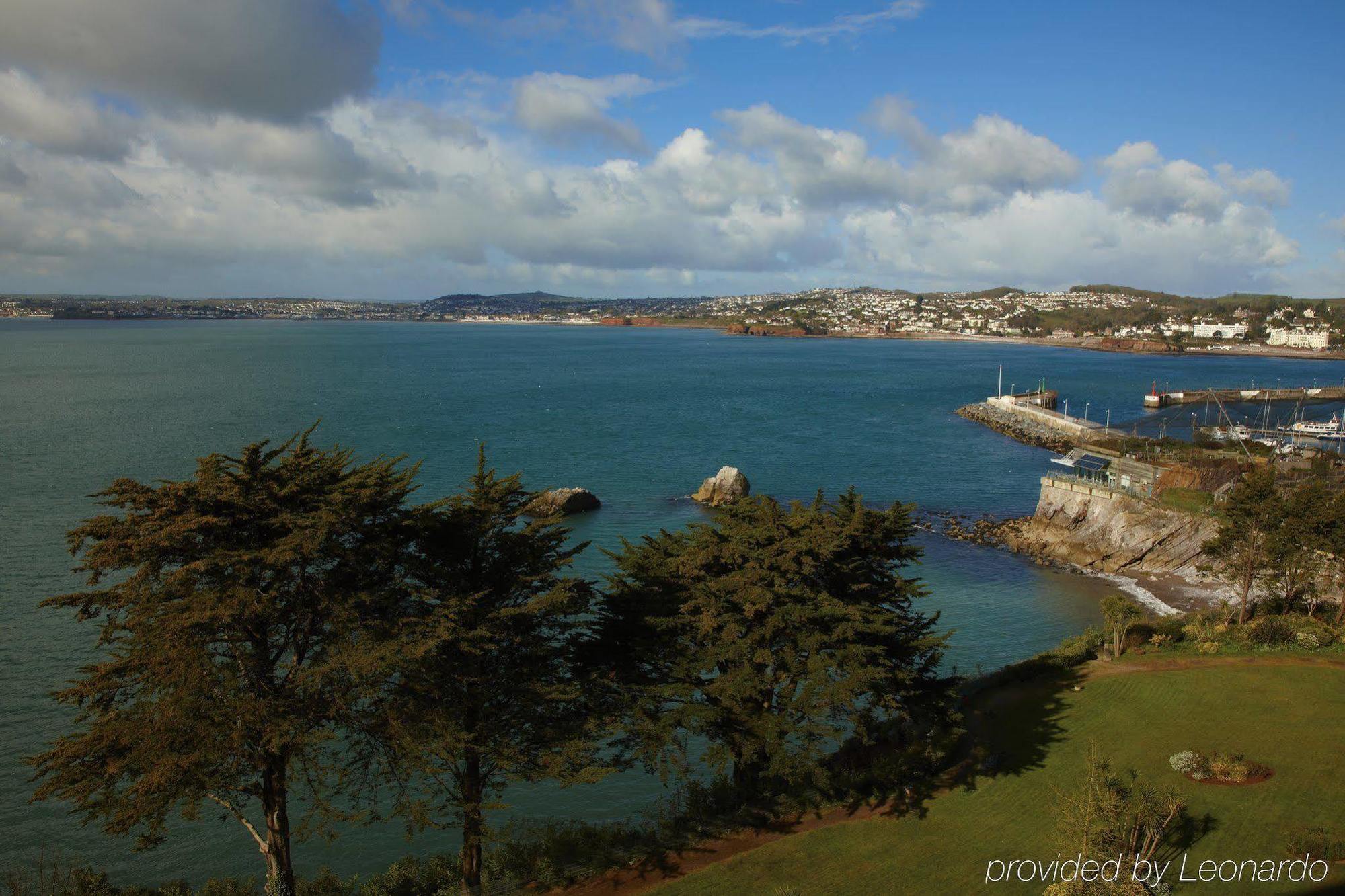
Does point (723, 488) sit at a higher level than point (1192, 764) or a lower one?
higher

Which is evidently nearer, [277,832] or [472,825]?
[277,832]

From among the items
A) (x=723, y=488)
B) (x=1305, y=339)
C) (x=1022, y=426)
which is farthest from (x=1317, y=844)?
(x=1305, y=339)

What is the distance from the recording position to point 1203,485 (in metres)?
37.6

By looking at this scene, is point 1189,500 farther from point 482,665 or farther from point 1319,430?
point 1319,430

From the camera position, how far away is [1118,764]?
16.3 metres

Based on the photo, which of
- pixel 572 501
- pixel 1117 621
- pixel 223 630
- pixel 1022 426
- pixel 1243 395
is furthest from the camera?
pixel 1243 395

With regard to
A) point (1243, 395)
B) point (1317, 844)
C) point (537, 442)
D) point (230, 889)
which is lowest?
point (230, 889)

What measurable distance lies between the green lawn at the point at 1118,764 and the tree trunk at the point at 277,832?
6.03 meters

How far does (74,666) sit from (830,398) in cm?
8426

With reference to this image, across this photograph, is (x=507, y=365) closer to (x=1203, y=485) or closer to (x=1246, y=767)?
(x=1203, y=485)

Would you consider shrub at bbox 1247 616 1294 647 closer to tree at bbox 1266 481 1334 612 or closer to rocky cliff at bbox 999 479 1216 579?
tree at bbox 1266 481 1334 612

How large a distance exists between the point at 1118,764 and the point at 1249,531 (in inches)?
564

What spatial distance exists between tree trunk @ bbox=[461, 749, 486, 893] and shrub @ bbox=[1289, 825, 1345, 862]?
13.0m

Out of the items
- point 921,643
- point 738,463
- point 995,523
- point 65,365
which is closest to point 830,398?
point 738,463
